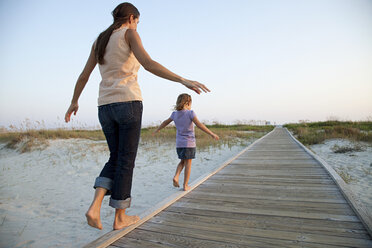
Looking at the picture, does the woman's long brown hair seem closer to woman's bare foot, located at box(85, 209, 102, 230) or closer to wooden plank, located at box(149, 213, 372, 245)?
woman's bare foot, located at box(85, 209, 102, 230)

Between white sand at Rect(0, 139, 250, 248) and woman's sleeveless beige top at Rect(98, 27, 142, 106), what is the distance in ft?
4.59


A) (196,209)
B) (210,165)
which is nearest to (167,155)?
(210,165)

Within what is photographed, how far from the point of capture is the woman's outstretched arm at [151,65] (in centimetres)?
164

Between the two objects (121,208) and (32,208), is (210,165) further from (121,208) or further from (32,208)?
(121,208)

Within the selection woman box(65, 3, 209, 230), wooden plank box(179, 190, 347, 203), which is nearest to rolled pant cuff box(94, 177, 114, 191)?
woman box(65, 3, 209, 230)

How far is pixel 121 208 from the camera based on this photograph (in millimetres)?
1760

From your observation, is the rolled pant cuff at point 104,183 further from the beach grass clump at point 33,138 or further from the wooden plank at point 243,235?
the beach grass clump at point 33,138

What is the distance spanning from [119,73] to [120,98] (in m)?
0.21

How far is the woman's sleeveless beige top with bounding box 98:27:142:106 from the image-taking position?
171cm

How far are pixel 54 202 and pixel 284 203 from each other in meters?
3.69

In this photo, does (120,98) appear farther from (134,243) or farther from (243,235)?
(243,235)

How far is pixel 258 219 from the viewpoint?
2.04 meters

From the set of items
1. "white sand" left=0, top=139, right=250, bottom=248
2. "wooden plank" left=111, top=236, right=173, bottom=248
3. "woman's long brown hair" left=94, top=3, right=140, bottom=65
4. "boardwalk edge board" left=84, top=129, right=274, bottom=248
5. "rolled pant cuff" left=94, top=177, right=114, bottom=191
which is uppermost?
"woman's long brown hair" left=94, top=3, right=140, bottom=65

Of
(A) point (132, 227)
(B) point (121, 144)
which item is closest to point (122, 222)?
(A) point (132, 227)
